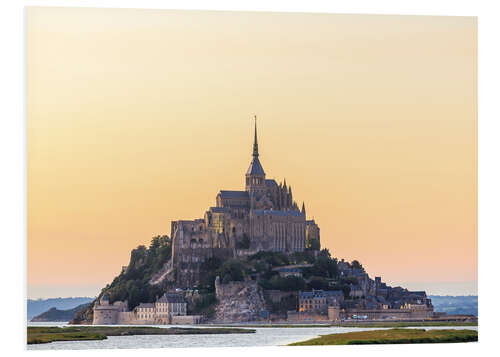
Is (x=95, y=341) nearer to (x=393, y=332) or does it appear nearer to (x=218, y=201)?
(x=393, y=332)

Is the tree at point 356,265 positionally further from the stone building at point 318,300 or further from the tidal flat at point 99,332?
the tidal flat at point 99,332

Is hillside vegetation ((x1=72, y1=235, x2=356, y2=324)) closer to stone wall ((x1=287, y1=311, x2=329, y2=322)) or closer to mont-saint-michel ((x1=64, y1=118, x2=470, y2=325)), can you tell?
mont-saint-michel ((x1=64, y1=118, x2=470, y2=325))

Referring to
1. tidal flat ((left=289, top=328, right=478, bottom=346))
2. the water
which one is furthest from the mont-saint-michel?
tidal flat ((left=289, top=328, right=478, bottom=346))

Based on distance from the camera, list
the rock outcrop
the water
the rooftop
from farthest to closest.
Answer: the rooftop, the rock outcrop, the water

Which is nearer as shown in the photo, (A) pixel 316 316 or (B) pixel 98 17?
(B) pixel 98 17

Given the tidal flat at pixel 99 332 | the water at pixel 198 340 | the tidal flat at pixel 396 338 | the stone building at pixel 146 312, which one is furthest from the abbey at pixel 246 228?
the tidal flat at pixel 396 338

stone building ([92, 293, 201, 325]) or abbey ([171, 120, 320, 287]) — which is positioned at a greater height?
abbey ([171, 120, 320, 287])
